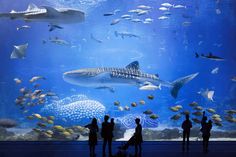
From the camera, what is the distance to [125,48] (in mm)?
14555

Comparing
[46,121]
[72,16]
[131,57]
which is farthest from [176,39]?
[46,121]

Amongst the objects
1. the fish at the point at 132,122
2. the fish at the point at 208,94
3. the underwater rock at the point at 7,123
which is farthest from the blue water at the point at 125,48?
the underwater rock at the point at 7,123

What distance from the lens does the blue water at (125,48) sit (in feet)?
46.2

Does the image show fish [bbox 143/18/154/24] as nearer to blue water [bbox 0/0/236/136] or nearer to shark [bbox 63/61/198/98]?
blue water [bbox 0/0/236/136]

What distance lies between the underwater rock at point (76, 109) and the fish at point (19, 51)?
230 cm

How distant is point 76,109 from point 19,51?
3.26 metres

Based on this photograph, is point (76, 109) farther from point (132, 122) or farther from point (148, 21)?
point (148, 21)

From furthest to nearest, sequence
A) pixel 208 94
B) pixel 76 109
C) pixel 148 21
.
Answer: pixel 148 21 → pixel 208 94 → pixel 76 109

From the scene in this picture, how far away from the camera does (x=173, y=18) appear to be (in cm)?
1449

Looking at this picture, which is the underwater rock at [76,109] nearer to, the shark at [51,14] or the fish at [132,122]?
the fish at [132,122]

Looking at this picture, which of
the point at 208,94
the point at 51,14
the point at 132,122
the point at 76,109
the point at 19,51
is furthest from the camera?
the point at 208,94

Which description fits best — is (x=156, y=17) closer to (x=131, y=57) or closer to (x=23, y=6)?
(x=131, y=57)

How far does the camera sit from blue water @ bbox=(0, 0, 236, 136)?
14086 millimetres

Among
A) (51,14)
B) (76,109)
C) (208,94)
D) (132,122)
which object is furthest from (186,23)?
(51,14)
